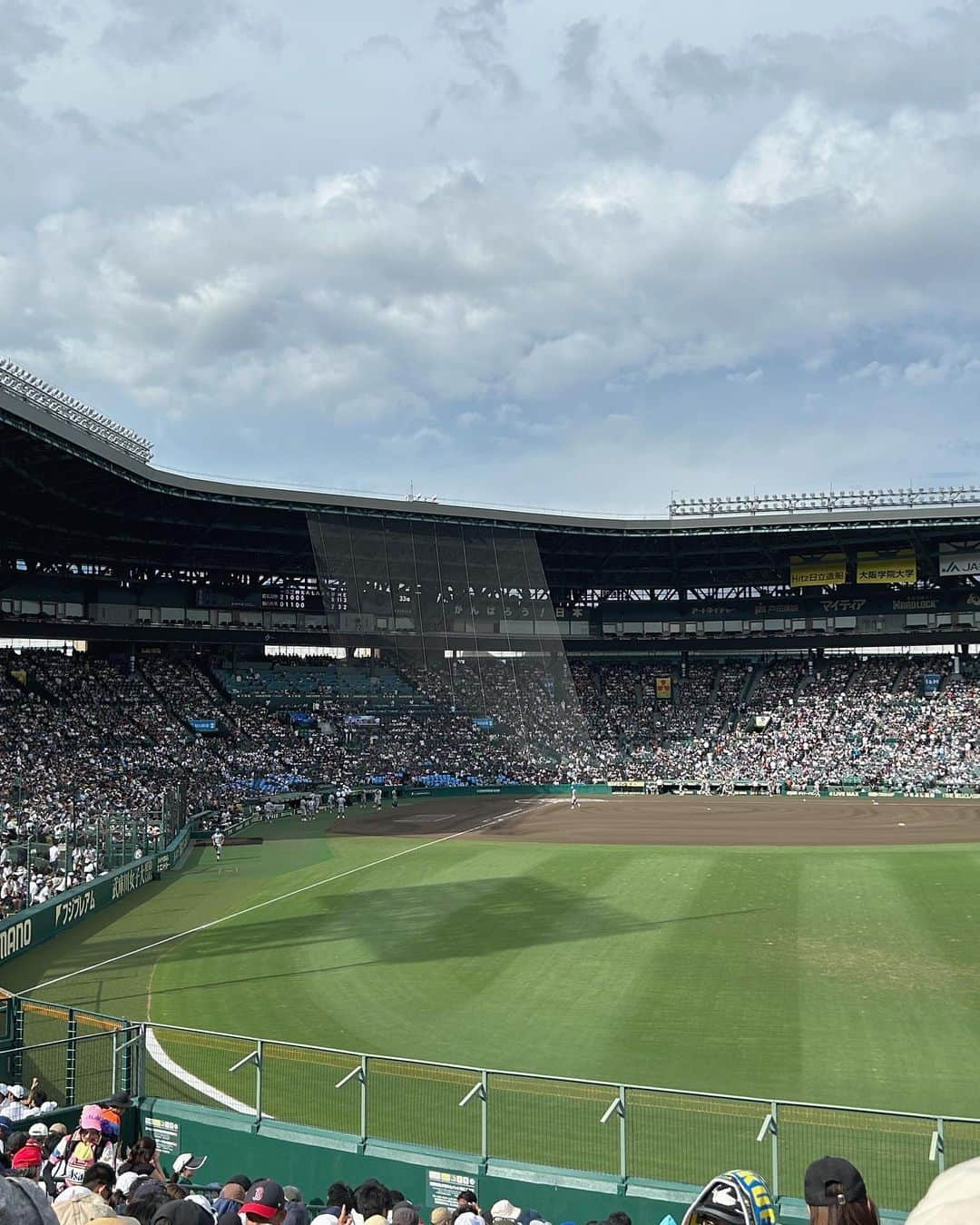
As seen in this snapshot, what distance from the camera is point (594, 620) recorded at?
289ft

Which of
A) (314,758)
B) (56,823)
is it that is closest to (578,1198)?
(56,823)

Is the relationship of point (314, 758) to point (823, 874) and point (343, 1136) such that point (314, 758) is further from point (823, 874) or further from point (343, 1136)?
point (343, 1136)

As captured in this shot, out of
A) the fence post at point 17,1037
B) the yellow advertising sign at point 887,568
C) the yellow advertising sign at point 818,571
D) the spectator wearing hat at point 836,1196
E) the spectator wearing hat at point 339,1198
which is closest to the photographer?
the spectator wearing hat at point 836,1196

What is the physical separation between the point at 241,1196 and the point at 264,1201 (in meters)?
1.54

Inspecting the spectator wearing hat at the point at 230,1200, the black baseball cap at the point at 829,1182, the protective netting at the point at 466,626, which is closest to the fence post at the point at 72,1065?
the spectator wearing hat at the point at 230,1200

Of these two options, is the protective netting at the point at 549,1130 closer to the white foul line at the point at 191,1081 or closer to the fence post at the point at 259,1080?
the fence post at the point at 259,1080

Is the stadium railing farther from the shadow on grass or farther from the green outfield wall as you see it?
the green outfield wall

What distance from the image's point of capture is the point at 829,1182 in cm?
442

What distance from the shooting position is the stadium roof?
174 ft

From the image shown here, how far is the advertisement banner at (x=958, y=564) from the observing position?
74688mm

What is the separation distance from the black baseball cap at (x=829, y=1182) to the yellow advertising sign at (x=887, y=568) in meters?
77.8

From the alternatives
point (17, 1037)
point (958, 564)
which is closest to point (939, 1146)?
point (17, 1037)

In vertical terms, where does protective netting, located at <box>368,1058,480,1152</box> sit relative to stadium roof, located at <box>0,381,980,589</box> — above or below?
below

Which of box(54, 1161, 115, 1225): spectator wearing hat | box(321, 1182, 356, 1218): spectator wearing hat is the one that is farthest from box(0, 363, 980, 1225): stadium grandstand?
box(54, 1161, 115, 1225): spectator wearing hat
